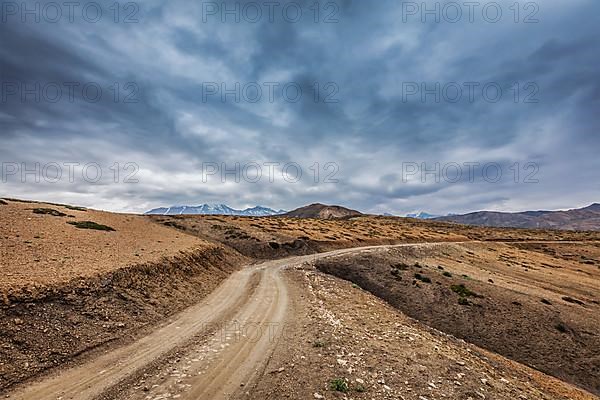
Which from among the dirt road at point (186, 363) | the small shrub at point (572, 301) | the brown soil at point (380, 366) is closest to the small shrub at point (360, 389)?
the brown soil at point (380, 366)

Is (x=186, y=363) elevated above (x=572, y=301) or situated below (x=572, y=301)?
above

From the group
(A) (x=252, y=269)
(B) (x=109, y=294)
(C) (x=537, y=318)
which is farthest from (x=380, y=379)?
(A) (x=252, y=269)

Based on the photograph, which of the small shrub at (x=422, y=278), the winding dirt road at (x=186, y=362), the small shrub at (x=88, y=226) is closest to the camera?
the winding dirt road at (x=186, y=362)

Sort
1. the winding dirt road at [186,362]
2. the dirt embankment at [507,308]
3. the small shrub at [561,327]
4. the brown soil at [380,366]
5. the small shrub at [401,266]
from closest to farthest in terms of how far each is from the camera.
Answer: the winding dirt road at [186,362], the brown soil at [380,366], the dirt embankment at [507,308], the small shrub at [561,327], the small shrub at [401,266]

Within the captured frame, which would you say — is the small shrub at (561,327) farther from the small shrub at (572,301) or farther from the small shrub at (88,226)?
the small shrub at (88,226)

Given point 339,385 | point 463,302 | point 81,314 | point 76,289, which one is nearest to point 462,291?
point 463,302

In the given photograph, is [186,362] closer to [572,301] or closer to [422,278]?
[422,278]

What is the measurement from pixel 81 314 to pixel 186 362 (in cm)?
658

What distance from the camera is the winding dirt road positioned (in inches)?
406

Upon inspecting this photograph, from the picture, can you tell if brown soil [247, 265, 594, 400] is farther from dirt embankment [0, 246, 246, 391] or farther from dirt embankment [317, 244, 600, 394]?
dirt embankment [0, 246, 246, 391]

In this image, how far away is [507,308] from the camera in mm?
26219

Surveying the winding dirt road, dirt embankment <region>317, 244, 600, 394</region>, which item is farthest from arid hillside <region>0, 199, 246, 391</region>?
dirt embankment <region>317, 244, 600, 394</region>

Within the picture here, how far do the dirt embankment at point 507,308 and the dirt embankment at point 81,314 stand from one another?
57.5 feet

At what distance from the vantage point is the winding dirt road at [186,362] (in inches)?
406
